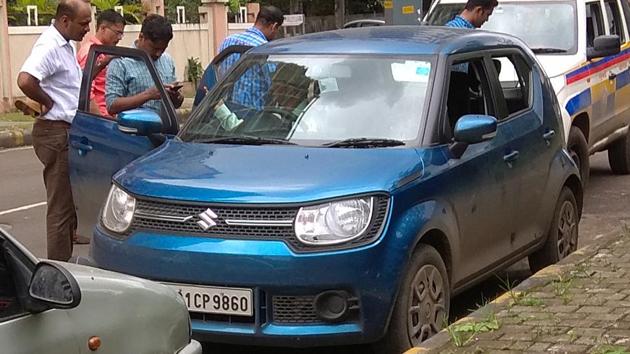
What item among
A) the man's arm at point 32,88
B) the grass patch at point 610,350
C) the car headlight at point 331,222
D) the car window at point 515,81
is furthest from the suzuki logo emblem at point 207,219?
the car window at point 515,81

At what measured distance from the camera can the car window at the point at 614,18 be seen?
11812 millimetres

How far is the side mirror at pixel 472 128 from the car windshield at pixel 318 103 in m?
0.22

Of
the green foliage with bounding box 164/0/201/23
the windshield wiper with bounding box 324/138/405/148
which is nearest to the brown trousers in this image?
the windshield wiper with bounding box 324/138/405/148

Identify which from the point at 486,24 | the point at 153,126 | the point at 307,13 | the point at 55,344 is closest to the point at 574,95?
the point at 486,24

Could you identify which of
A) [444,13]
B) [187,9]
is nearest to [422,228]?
[444,13]

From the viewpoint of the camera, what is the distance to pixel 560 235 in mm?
7500

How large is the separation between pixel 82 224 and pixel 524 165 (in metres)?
2.84

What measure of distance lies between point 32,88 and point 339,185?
285 cm

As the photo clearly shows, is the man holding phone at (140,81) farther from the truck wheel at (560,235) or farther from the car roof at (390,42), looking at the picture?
the truck wheel at (560,235)

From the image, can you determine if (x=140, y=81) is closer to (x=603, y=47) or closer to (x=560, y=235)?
(x=560, y=235)

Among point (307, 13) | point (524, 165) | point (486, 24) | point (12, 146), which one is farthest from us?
point (307, 13)

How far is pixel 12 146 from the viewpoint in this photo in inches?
679

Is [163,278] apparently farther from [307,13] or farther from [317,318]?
[307,13]

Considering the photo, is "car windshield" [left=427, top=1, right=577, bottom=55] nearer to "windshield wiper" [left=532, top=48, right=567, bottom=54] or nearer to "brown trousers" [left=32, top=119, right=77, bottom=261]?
"windshield wiper" [left=532, top=48, right=567, bottom=54]
